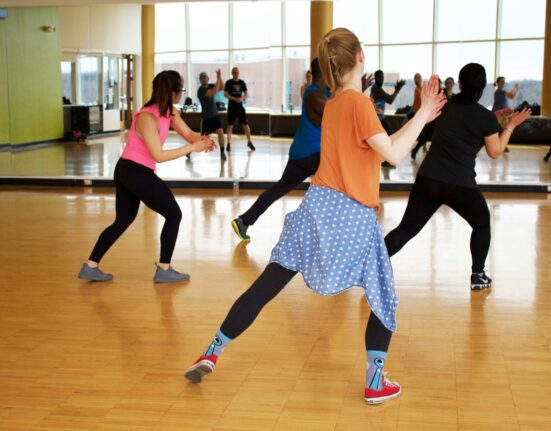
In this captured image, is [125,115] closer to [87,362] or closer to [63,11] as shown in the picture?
[63,11]

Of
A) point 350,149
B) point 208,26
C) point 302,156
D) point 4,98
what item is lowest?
point 302,156

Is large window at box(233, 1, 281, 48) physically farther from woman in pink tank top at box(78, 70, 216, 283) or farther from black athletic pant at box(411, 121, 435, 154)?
woman in pink tank top at box(78, 70, 216, 283)

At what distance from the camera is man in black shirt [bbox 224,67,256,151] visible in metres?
10.8

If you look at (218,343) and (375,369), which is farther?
(218,343)

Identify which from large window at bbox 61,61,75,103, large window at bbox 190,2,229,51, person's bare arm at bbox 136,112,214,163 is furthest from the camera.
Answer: large window at bbox 61,61,75,103

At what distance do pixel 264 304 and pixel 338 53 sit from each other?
3.56 feet

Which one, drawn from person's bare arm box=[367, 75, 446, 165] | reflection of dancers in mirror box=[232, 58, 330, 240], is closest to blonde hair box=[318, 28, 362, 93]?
person's bare arm box=[367, 75, 446, 165]

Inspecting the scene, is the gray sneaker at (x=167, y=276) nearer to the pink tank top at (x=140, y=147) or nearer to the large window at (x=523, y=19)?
the pink tank top at (x=140, y=147)

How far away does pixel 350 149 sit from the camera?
335 cm

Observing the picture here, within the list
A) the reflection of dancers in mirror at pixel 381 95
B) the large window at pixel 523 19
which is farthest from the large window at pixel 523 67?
the reflection of dancers in mirror at pixel 381 95

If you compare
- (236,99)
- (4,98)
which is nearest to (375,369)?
(236,99)

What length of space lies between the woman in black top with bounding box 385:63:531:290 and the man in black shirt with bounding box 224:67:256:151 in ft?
18.7

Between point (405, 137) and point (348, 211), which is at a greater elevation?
point (405, 137)

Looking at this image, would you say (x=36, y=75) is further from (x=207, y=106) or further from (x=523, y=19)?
(x=523, y=19)
